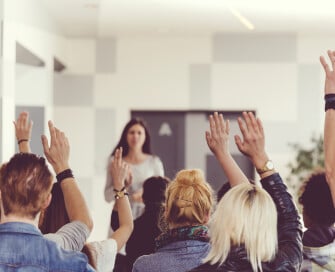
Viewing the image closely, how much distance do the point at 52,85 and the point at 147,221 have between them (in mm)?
5068

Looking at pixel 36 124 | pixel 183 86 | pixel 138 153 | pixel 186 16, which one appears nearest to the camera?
pixel 138 153

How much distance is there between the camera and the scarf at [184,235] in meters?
2.28

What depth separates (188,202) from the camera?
2352mm

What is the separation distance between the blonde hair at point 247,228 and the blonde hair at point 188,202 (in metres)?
0.36

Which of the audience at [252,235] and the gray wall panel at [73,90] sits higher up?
the gray wall panel at [73,90]

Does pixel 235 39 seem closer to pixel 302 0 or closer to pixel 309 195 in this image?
pixel 302 0

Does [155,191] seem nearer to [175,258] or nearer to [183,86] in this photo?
[175,258]

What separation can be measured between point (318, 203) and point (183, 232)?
0.63 metres

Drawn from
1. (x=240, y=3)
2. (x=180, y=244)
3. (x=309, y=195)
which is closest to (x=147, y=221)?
(x=309, y=195)

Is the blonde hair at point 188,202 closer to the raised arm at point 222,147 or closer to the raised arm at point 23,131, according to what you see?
the raised arm at point 222,147

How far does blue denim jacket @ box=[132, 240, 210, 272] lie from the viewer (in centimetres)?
224

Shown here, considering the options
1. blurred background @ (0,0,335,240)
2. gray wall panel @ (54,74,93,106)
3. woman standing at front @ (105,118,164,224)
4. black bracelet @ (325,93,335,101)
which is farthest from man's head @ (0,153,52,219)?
gray wall panel @ (54,74,93,106)

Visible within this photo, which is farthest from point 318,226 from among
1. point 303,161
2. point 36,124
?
point 303,161

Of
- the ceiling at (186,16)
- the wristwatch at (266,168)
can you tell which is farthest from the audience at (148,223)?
the ceiling at (186,16)
